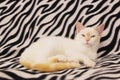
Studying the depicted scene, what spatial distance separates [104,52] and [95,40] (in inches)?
7.7

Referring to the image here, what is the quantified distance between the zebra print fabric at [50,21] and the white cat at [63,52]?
3.8 inches

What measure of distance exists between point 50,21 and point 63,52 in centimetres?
42

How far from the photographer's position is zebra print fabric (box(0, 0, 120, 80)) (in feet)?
6.03

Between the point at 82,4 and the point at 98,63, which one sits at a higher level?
the point at 82,4

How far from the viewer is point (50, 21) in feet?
6.61

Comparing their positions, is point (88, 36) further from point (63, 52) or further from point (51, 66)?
point (51, 66)

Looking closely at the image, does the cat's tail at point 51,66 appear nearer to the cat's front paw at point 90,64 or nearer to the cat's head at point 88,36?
the cat's front paw at point 90,64

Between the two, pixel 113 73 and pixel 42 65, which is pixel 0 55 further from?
pixel 113 73

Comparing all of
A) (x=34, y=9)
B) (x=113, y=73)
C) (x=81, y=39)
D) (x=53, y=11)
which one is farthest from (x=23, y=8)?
(x=113, y=73)

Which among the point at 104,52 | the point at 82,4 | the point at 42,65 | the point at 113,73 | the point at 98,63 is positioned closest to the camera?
the point at 113,73

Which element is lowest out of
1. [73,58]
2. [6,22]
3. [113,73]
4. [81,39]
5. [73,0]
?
[113,73]

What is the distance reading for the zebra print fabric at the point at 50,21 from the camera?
184 cm

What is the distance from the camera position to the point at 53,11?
2.04 metres

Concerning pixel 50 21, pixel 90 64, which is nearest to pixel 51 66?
pixel 90 64
